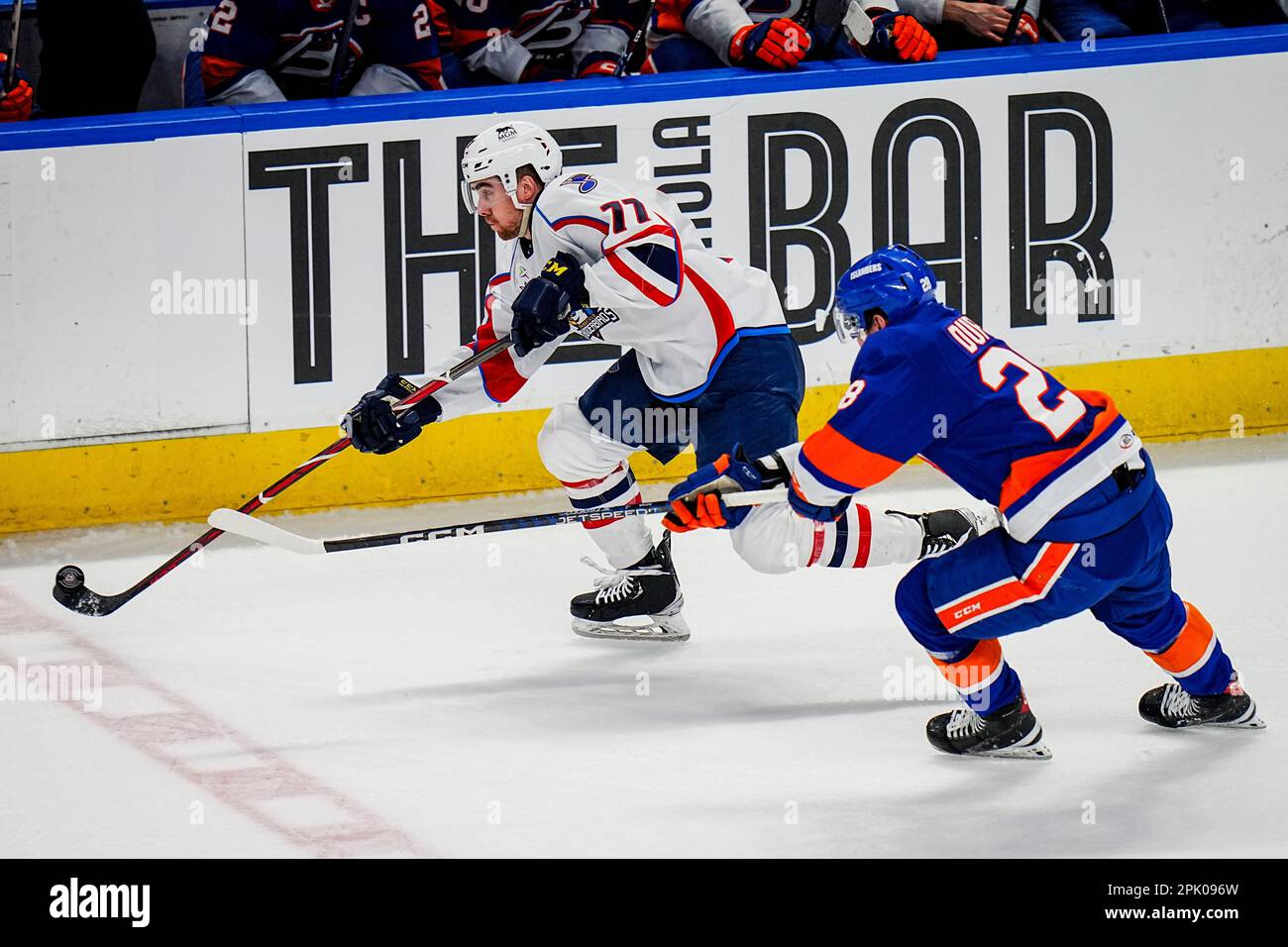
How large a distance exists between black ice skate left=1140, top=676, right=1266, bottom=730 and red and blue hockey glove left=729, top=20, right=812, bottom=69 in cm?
267

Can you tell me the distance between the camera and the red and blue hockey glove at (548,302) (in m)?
4.27

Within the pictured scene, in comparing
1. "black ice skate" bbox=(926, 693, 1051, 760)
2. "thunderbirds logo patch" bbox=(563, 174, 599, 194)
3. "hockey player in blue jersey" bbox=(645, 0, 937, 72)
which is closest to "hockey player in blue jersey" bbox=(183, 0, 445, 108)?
"hockey player in blue jersey" bbox=(645, 0, 937, 72)

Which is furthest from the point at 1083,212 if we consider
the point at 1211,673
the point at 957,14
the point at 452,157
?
the point at 1211,673

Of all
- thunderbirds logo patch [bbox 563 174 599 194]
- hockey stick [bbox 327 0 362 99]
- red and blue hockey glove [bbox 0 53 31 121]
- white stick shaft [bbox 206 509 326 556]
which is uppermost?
hockey stick [bbox 327 0 362 99]

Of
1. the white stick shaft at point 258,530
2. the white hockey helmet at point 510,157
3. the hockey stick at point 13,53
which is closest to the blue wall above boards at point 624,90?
the hockey stick at point 13,53

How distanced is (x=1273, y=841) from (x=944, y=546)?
1.26 metres

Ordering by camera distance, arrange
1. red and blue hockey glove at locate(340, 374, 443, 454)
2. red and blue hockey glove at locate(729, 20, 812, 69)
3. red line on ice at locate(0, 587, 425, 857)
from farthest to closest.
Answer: red and blue hockey glove at locate(729, 20, 812, 69)
red and blue hockey glove at locate(340, 374, 443, 454)
red line on ice at locate(0, 587, 425, 857)

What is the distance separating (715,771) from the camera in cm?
379

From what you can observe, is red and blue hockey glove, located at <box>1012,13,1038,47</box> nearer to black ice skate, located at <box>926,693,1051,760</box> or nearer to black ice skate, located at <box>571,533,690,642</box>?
black ice skate, located at <box>571,533,690,642</box>

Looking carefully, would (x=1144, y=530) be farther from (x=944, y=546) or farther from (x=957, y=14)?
(x=957, y=14)

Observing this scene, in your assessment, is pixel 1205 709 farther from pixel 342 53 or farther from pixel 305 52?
pixel 305 52

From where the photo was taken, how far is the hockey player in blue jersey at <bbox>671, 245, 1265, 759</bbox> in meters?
3.55

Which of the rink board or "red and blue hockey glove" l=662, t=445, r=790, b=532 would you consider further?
the rink board

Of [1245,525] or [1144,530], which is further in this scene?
[1245,525]
